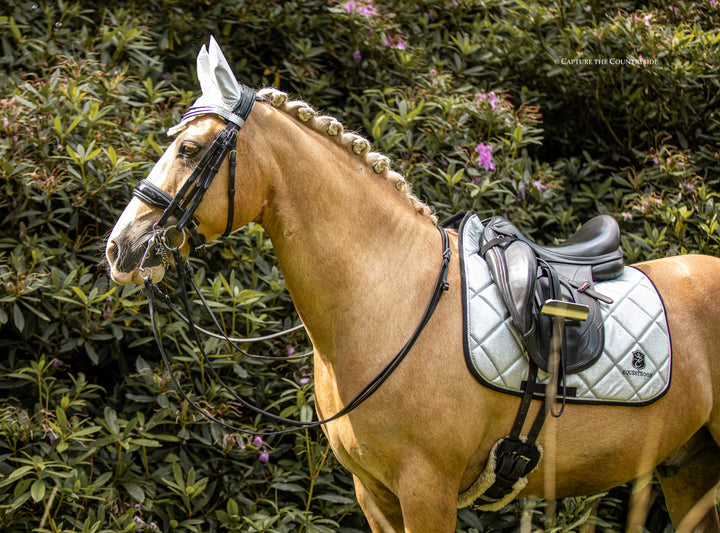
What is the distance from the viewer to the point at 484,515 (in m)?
3.73

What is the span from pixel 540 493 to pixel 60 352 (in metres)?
2.47

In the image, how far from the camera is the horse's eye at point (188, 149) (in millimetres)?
2109

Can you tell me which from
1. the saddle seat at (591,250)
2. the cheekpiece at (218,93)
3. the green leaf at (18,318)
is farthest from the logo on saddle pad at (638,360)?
the green leaf at (18,318)

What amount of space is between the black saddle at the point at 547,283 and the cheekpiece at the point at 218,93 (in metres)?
1.09

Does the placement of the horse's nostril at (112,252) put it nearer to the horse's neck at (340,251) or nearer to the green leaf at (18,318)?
the horse's neck at (340,251)

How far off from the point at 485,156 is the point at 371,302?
226 cm

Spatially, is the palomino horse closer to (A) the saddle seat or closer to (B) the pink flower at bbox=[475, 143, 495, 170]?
(A) the saddle seat

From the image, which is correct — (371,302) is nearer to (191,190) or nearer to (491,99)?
(191,190)

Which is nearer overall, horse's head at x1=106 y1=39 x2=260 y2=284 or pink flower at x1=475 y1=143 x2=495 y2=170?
horse's head at x1=106 y1=39 x2=260 y2=284

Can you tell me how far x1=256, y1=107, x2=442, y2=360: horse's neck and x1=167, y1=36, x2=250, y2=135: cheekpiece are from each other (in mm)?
215

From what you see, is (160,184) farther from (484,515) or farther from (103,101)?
(484,515)

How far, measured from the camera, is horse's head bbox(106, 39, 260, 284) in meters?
2.09

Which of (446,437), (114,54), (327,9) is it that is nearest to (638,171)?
(327,9)

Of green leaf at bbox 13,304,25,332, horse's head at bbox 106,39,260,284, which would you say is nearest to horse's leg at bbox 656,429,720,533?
horse's head at bbox 106,39,260,284
